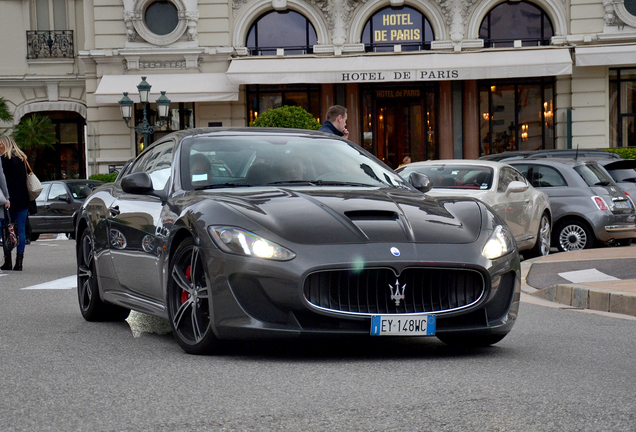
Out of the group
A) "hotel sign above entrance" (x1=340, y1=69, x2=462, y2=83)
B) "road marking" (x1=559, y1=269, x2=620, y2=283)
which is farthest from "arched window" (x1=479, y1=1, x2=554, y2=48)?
"road marking" (x1=559, y1=269, x2=620, y2=283)

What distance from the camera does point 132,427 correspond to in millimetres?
3928

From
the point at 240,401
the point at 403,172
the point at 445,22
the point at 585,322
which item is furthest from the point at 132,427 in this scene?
the point at 445,22

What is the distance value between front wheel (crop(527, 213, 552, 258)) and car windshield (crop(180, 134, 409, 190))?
8.01 metres

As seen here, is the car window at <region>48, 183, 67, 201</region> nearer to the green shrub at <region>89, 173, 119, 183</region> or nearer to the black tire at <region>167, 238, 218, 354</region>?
the green shrub at <region>89, 173, 119, 183</region>

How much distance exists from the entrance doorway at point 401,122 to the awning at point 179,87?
4.56 m

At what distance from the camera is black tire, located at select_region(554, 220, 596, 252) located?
1556cm

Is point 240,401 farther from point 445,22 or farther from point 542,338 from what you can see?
point 445,22

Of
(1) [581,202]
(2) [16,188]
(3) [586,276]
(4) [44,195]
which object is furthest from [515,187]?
(4) [44,195]

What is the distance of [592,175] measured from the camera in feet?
52.3

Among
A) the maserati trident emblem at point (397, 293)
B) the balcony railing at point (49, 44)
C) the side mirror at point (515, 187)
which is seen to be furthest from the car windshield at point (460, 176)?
the balcony railing at point (49, 44)

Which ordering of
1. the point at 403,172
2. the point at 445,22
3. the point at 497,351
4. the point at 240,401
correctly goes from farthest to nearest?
the point at 445,22 → the point at 403,172 → the point at 497,351 → the point at 240,401

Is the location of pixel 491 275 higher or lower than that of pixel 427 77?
lower

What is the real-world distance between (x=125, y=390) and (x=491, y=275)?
2.09m

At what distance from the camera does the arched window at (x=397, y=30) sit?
106 ft
